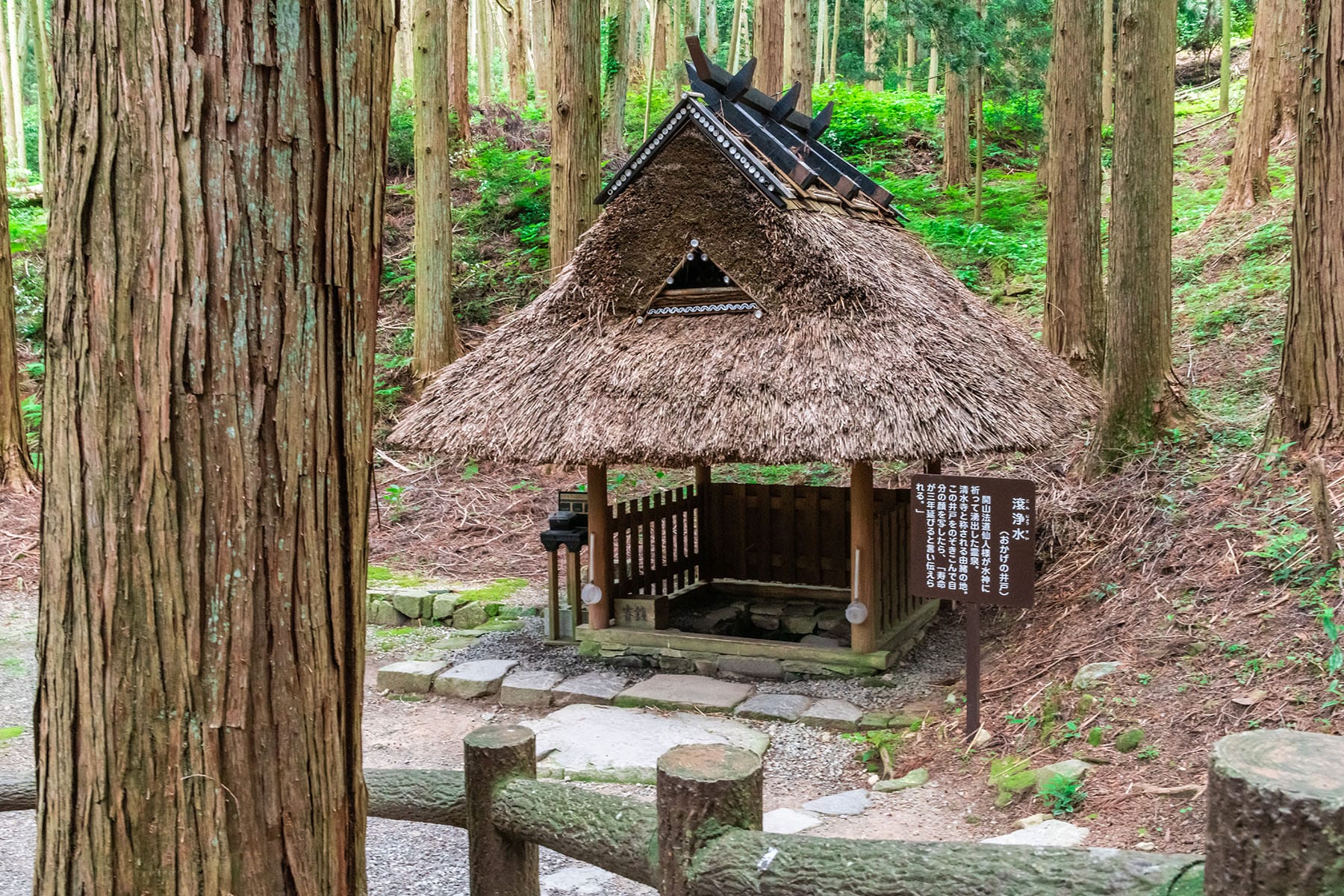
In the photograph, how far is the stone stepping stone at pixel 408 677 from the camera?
23.4 feet

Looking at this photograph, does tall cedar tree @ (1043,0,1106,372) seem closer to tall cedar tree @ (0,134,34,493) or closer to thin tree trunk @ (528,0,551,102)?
tall cedar tree @ (0,134,34,493)

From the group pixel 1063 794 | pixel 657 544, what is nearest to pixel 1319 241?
pixel 1063 794

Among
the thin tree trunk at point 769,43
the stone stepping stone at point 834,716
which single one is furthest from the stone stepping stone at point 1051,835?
the thin tree trunk at point 769,43

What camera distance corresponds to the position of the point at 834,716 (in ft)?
20.0

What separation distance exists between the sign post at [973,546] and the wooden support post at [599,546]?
2.42 metres

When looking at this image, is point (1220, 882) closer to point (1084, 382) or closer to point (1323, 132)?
point (1323, 132)

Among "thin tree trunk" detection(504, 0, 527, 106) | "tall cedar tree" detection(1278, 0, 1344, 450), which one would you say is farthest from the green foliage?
"thin tree trunk" detection(504, 0, 527, 106)

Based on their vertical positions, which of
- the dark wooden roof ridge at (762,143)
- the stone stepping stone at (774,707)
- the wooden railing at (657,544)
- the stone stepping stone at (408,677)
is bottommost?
the stone stepping stone at (408,677)

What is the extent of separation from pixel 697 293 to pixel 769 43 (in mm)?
7669

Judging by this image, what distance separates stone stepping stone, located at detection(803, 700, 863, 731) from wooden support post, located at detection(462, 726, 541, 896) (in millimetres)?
3786

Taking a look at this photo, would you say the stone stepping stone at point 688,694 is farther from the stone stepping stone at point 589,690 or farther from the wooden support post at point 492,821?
the wooden support post at point 492,821

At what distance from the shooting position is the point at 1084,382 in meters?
8.60

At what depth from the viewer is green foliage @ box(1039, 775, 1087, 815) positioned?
4305mm

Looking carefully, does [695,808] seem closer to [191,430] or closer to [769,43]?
[191,430]
